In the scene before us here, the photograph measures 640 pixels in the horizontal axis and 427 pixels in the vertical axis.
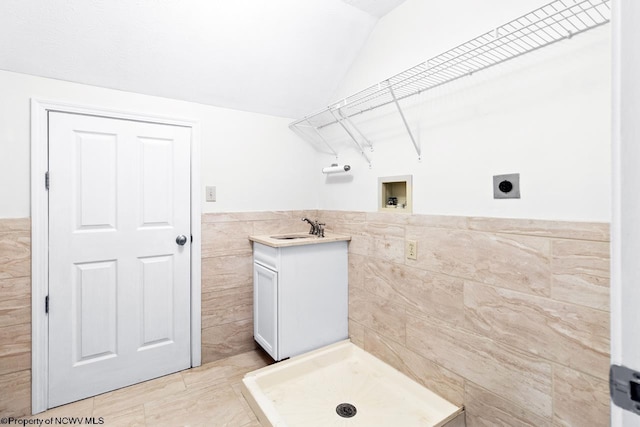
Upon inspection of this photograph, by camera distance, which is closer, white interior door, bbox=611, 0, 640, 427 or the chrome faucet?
white interior door, bbox=611, 0, 640, 427

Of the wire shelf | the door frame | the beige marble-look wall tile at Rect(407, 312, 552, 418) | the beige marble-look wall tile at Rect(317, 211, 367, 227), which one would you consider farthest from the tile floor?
the wire shelf

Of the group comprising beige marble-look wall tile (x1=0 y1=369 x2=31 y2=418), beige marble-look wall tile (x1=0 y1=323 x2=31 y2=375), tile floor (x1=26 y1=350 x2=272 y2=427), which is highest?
beige marble-look wall tile (x1=0 y1=323 x2=31 y2=375)

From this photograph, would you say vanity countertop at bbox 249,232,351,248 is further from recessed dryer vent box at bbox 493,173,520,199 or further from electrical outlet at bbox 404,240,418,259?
recessed dryer vent box at bbox 493,173,520,199

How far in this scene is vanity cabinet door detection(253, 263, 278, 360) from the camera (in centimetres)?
205

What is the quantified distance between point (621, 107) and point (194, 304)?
7.74 ft

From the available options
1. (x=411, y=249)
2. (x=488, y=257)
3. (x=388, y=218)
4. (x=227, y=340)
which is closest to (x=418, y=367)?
(x=411, y=249)

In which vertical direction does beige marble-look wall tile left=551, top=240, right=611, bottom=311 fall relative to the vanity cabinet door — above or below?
above

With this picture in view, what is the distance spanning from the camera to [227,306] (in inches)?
92.4

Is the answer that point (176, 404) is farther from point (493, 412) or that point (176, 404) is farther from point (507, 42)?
point (507, 42)

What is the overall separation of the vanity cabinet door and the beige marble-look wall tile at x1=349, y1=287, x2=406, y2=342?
601mm

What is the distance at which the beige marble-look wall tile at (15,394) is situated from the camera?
1.68m

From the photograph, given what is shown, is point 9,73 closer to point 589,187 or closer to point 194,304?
point 194,304

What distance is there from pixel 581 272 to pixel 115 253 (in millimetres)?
2435

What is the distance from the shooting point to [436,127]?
5.63ft
